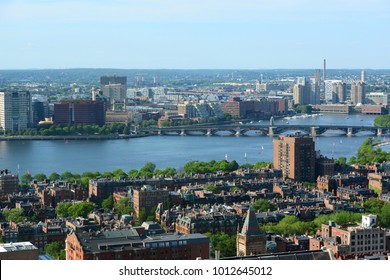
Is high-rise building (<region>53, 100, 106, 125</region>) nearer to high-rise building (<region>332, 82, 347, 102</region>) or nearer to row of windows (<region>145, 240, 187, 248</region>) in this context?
high-rise building (<region>332, 82, 347, 102</region>)

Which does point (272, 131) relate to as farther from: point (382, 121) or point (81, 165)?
point (81, 165)

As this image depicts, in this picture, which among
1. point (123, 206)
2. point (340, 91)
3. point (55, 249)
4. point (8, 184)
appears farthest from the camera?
point (340, 91)

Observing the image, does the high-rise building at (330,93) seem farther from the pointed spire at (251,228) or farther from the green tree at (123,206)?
the pointed spire at (251,228)

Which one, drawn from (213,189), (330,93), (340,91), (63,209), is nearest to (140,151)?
(213,189)

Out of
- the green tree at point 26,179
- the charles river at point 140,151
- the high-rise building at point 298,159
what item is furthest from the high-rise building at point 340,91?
the green tree at point 26,179

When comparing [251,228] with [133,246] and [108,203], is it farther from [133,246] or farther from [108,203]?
[108,203]

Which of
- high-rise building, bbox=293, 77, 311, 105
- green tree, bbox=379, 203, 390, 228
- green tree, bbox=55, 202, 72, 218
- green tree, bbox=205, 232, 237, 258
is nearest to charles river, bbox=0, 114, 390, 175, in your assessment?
green tree, bbox=55, 202, 72, 218
